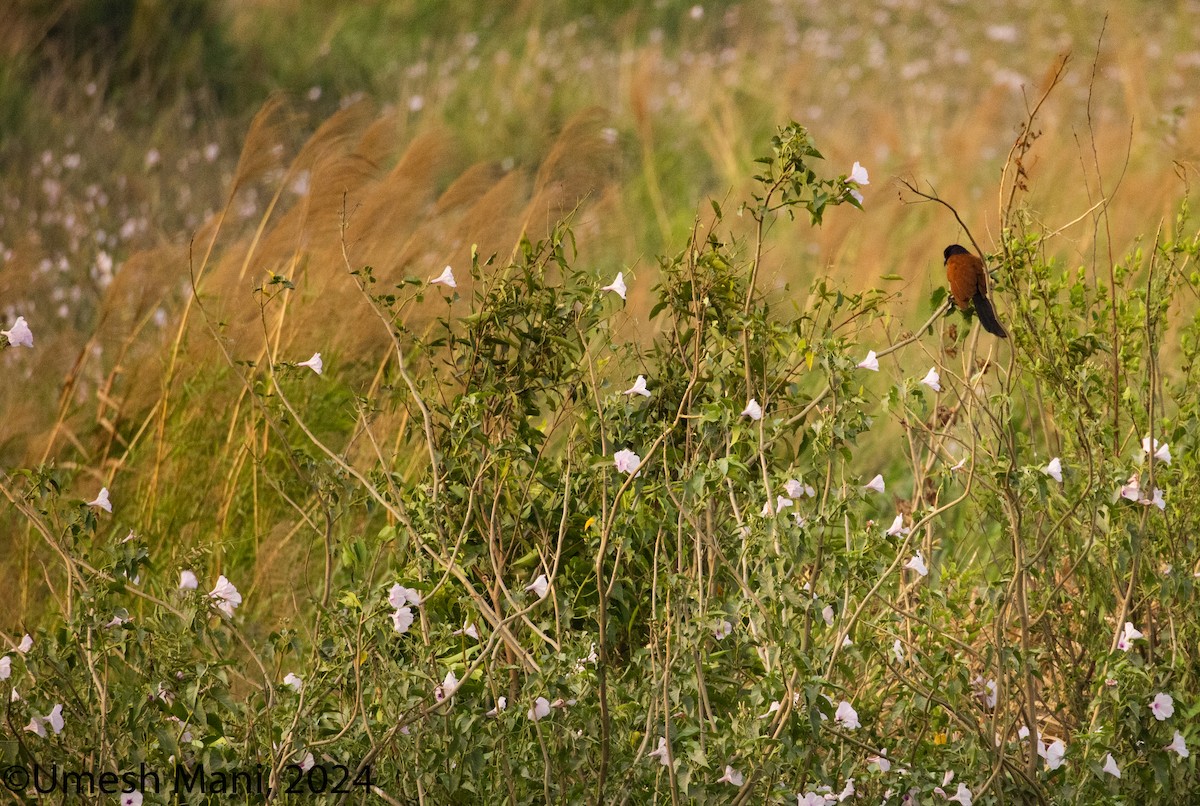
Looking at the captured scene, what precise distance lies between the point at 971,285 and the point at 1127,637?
628 mm

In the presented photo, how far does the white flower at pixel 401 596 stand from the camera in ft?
6.56

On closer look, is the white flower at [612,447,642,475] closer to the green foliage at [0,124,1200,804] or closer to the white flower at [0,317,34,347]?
the green foliage at [0,124,1200,804]

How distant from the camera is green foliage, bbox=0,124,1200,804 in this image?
1.95 m

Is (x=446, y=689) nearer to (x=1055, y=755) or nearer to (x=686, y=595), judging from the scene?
(x=686, y=595)

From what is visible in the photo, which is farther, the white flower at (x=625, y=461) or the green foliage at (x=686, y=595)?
the white flower at (x=625, y=461)

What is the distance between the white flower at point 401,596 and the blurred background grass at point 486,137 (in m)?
0.61

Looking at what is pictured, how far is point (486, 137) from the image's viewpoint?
23.1ft

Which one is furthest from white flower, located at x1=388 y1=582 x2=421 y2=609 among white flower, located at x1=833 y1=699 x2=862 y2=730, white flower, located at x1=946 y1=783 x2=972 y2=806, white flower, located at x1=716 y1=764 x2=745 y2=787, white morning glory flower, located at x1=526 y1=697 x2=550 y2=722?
white flower, located at x1=946 y1=783 x2=972 y2=806

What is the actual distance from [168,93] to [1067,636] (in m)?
5.89

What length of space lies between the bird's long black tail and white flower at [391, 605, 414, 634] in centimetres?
98

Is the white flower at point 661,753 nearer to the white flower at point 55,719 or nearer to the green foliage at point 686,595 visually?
the green foliage at point 686,595

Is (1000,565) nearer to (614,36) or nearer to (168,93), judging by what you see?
(168,93)

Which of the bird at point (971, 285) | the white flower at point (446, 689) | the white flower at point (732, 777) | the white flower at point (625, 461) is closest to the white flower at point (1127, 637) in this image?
the bird at point (971, 285)

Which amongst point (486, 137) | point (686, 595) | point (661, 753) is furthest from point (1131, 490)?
point (486, 137)
